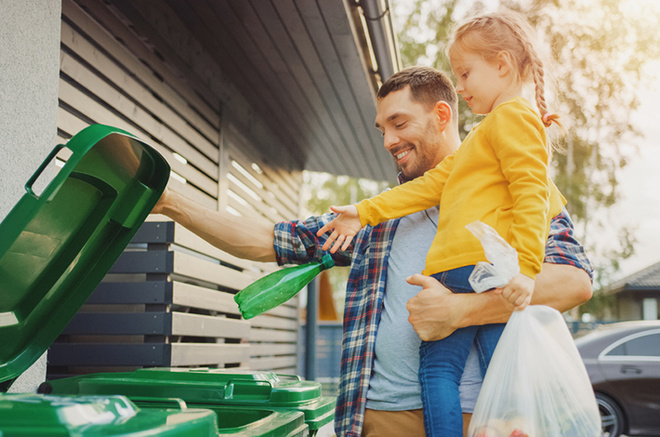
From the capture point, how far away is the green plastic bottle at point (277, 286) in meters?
2.30

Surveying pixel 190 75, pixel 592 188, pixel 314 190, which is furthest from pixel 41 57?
pixel 314 190

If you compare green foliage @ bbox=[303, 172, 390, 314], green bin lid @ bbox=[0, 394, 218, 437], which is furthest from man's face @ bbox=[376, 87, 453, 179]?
green foliage @ bbox=[303, 172, 390, 314]

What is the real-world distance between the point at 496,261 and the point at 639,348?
718 cm

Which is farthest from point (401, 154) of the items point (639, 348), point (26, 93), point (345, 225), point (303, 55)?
point (639, 348)

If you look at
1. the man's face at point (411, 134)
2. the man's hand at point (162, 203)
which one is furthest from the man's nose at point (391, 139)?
the man's hand at point (162, 203)

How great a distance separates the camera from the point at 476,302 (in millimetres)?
1770

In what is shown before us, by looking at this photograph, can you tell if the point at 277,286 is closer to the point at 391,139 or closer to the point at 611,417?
the point at 391,139

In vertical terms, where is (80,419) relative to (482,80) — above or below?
below

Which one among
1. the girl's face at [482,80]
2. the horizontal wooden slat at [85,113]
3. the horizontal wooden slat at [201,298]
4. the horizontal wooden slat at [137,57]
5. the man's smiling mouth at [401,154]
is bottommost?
the horizontal wooden slat at [201,298]

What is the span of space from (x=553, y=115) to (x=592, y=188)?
72.8 ft

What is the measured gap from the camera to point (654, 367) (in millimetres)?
7641

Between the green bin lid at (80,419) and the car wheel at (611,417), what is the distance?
7.53 meters

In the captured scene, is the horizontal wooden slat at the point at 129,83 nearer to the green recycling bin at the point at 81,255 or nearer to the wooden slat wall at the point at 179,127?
the wooden slat wall at the point at 179,127

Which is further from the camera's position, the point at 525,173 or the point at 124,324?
the point at 124,324
